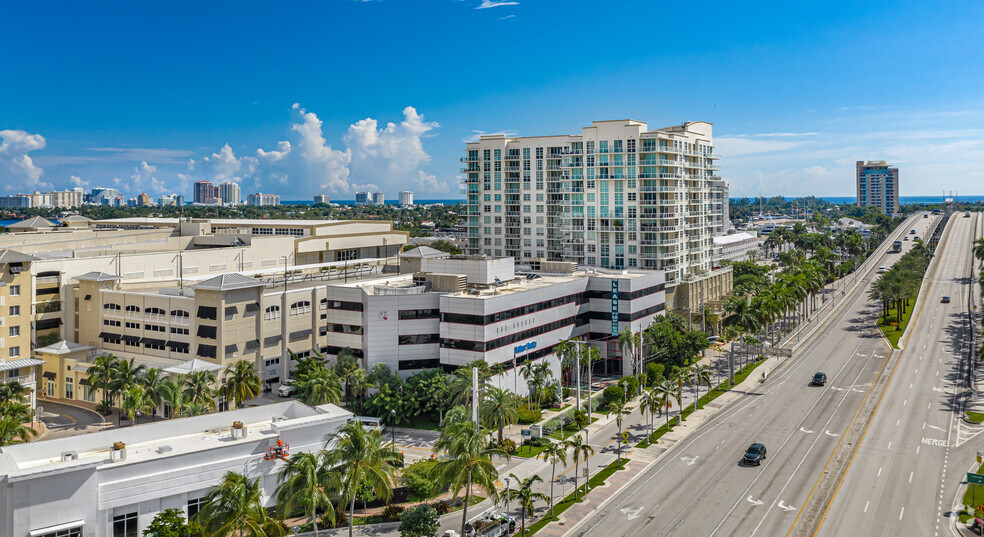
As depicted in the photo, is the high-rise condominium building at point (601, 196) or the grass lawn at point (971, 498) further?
the high-rise condominium building at point (601, 196)

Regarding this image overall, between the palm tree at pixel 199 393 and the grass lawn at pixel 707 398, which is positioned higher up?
the palm tree at pixel 199 393

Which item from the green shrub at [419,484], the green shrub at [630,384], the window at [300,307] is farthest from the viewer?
the window at [300,307]

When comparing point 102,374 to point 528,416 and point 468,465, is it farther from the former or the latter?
point 468,465

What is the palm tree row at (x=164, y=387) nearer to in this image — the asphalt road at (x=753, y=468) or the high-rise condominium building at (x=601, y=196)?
the asphalt road at (x=753, y=468)

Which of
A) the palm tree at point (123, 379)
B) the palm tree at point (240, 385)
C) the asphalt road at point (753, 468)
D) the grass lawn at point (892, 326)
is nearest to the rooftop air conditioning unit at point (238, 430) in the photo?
the palm tree at point (240, 385)

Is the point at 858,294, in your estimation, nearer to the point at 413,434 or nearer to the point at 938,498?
the point at 938,498

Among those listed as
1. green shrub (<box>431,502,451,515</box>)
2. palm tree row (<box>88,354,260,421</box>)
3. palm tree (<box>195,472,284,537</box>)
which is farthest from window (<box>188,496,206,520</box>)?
palm tree row (<box>88,354,260,421</box>)
